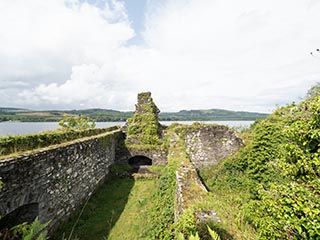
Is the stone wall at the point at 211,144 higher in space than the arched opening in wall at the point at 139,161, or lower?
higher

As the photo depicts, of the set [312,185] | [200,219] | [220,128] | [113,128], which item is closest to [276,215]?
[312,185]

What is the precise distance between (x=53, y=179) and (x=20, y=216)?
1.41m

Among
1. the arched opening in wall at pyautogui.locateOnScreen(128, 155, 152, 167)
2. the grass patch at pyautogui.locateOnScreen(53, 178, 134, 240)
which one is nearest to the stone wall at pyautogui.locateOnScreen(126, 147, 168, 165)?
the arched opening in wall at pyautogui.locateOnScreen(128, 155, 152, 167)

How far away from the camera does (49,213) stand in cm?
690

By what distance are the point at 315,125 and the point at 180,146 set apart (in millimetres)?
10224

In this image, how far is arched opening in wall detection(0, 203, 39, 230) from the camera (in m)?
5.90

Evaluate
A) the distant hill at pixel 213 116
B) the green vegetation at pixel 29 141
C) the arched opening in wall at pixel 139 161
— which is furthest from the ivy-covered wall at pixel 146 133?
the distant hill at pixel 213 116

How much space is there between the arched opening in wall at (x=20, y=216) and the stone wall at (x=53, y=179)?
20 cm

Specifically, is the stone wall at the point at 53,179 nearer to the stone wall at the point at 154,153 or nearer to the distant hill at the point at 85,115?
the stone wall at the point at 154,153

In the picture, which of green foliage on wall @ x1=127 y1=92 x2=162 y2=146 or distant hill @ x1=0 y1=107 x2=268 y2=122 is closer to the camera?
green foliage on wall @ x1=127 y1=92 x2=162 y2=146

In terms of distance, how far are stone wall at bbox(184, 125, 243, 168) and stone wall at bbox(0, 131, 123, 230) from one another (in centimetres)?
801

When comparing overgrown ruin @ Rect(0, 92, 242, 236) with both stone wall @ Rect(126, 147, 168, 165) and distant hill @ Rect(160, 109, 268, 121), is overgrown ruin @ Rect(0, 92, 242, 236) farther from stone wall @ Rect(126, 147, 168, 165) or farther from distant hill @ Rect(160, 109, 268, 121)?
distant hill @ Rect(160, 109, 268, 121)

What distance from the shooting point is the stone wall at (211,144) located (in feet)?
52.3

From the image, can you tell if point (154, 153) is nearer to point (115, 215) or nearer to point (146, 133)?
point (146, 133)
